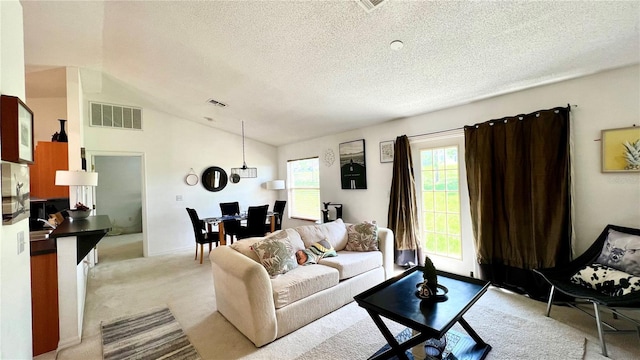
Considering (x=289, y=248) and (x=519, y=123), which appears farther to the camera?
(x=519, y=123)

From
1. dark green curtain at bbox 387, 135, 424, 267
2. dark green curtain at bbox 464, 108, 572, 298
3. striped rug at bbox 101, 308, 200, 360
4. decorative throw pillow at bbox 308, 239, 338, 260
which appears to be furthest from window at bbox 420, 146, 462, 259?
striped rug at bbox 101, 308, 200, 360

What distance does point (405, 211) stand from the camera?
4.08m

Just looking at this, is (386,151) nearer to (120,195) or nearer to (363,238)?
(363,238)

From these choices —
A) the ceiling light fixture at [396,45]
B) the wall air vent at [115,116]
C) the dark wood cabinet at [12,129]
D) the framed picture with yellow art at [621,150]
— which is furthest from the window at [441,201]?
the wall air vent at [115,116]

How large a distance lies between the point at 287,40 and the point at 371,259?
259 cm

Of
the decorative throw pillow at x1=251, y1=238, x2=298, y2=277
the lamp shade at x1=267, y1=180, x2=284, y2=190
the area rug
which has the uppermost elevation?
the lamp shade at x1=267, y1=180, x2=284, y2=190

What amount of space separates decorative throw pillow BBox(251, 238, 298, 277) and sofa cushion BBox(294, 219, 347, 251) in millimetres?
506

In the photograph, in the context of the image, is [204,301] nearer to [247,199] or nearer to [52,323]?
[52,323]

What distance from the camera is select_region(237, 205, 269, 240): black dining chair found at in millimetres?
4578

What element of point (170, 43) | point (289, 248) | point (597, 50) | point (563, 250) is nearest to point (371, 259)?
point (289, 248)

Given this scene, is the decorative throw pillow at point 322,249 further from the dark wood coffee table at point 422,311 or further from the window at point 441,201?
the window at point 441,201

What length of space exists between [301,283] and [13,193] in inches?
80.1

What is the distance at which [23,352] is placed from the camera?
5.40 ft

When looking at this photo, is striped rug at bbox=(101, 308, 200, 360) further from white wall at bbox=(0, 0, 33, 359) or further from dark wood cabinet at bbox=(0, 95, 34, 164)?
dark wood cabinet at bbox=(0, 95, 34, 164)
